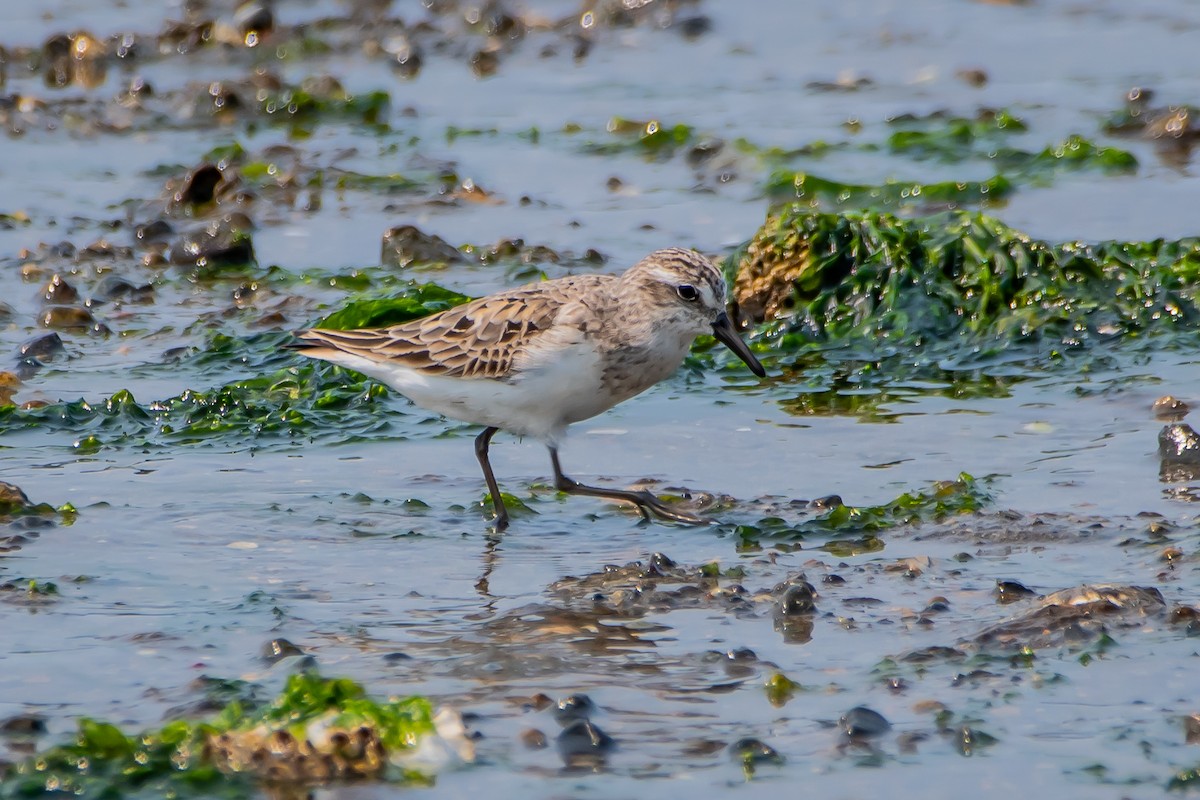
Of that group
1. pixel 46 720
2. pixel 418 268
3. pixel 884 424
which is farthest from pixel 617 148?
pixel 46 720

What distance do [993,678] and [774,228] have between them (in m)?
4.24

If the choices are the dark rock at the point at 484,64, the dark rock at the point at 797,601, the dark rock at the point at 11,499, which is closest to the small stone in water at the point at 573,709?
the dark rock at the point at 797,601

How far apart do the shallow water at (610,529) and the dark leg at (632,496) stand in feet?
0.23

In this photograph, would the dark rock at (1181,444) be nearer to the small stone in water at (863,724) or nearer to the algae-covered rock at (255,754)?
the small stone in water at (863,724)

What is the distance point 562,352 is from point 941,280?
2772 mm

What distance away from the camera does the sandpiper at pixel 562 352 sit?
669 centimetres

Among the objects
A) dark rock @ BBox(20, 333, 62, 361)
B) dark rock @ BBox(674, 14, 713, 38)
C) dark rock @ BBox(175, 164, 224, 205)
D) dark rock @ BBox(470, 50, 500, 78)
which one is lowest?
dark rock @ BBox(20, 333, 62, 361)

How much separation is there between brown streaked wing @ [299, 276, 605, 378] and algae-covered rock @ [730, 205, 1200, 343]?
1.85 meters

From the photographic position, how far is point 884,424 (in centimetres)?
761

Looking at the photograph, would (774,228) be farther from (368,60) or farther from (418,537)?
(368,60)

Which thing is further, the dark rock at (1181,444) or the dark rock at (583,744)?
the dark rock at (1181,444)

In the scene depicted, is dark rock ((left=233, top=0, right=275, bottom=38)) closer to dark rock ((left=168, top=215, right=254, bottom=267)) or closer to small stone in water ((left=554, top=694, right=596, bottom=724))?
dark rock ((left=168, top=215, right=254, bottom=267))

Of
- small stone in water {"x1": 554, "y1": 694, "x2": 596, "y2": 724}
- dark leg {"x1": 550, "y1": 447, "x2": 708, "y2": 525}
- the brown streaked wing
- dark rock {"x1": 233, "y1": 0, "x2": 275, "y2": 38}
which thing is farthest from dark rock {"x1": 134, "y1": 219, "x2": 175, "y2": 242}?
small stone in water {"x1": 554, "y1": 694, "x2": 596, "y2": 724}

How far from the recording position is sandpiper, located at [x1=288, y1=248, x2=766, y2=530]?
6691 millimetres
